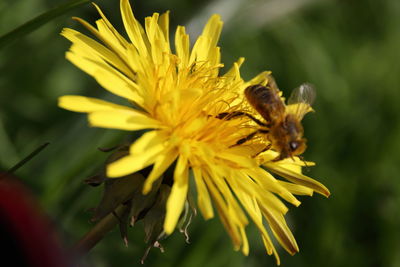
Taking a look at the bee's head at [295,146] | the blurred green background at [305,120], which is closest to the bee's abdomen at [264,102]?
the bee's head at [295,146]

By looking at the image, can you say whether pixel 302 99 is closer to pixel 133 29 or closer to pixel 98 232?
pixel 133 29

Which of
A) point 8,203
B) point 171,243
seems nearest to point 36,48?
point 171,243

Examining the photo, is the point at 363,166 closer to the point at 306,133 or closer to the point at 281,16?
the point at 306,133

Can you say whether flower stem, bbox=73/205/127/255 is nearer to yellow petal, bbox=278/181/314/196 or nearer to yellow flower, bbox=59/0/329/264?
yellow flower, bbox=59/0/329/264

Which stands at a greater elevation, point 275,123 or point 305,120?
point 275,123

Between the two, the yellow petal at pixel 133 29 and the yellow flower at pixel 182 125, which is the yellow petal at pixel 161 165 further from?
the yellow petal at pixel 133 29

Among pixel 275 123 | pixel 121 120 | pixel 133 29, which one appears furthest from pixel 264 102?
pixel 121 120
